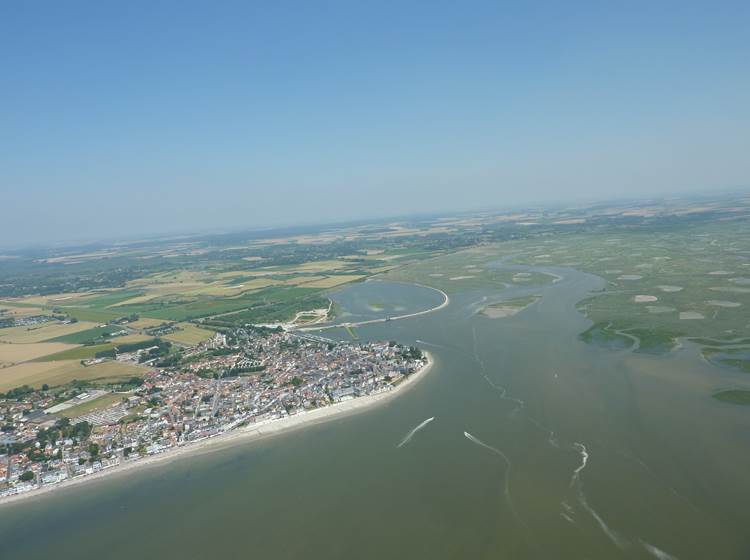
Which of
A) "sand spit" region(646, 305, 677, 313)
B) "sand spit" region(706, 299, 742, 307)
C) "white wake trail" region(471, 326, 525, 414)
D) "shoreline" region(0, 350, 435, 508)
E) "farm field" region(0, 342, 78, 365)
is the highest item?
"sand spit" region(706, 299, 742, 307)

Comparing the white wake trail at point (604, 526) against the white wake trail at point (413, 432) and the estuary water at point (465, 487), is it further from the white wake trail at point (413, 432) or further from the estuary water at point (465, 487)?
the white wake trail at point (413, 432)

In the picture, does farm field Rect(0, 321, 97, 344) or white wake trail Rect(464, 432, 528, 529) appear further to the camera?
farm field Rect(0, 321, 97, 344)

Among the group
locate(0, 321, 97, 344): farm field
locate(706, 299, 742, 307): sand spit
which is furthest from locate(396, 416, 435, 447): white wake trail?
locate(0, 321, 97, 344): farm field

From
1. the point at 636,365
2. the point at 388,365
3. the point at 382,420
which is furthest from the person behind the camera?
the point at 388,365

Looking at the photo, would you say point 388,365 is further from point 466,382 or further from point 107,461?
point 107,461

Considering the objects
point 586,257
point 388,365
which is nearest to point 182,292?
point 388,365

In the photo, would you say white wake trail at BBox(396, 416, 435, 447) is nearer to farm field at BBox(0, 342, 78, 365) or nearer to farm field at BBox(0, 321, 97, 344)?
farm field at BBox(0, 342, 78, 365)

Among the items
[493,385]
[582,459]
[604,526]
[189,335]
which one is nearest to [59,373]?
[189,335]
